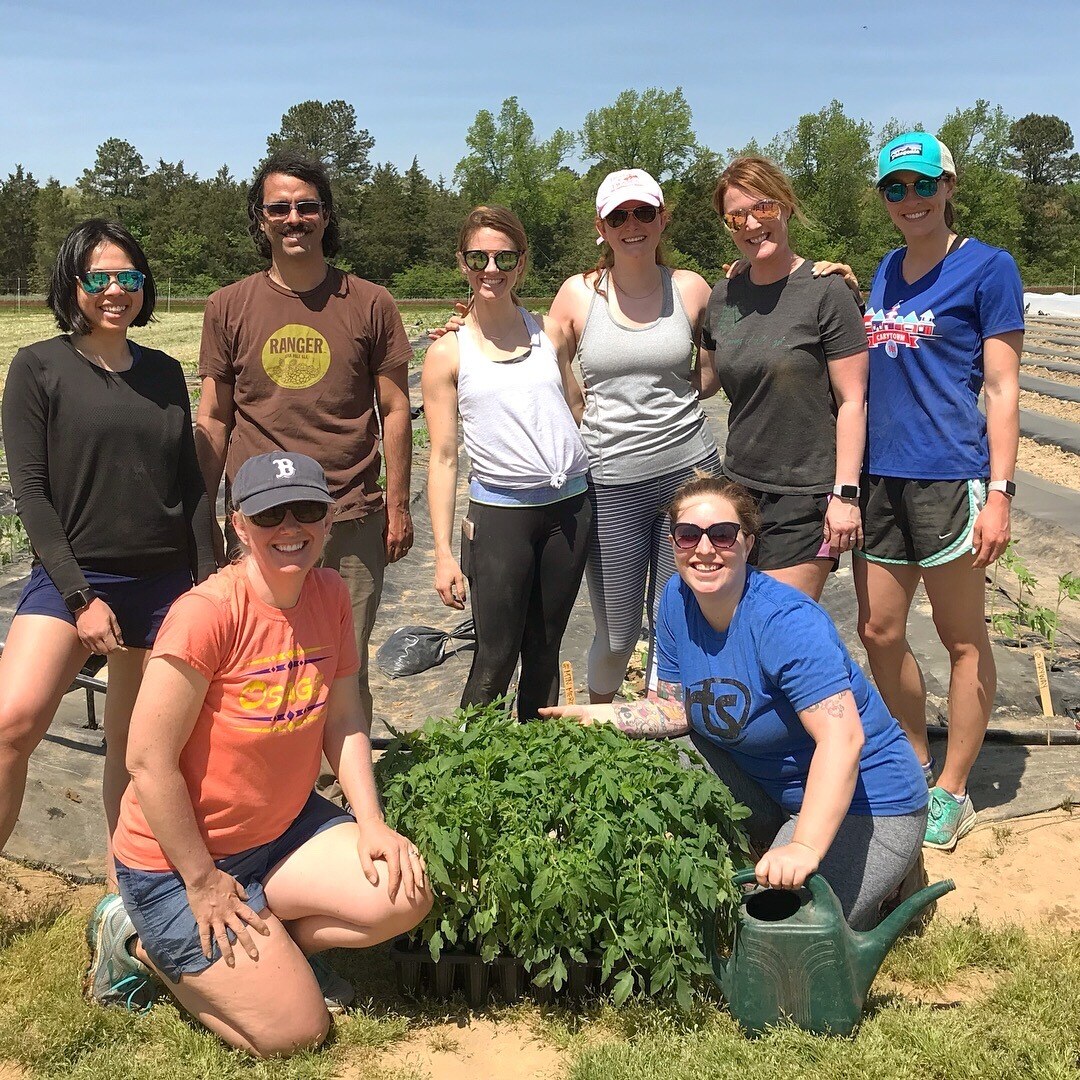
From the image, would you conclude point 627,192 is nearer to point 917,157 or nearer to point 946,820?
point 917,157

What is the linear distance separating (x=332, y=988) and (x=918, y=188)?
274 cm

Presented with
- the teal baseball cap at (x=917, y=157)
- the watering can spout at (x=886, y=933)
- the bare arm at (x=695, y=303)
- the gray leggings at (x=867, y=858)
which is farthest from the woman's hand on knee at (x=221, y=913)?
the teal baseball cap at (x=917, y=157)

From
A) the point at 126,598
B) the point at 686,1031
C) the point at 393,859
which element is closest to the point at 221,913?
the point at 393,859

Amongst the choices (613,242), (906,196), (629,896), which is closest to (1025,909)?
(629,896)

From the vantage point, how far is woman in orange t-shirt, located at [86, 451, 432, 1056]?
99.3 inches

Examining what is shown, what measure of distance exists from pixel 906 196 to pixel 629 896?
214 cm

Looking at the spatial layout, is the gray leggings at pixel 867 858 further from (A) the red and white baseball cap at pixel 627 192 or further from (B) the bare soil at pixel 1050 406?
(B) the bare soil at pixel 1050 406

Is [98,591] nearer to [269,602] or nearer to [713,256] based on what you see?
[269,602]

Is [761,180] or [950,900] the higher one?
[761,180]

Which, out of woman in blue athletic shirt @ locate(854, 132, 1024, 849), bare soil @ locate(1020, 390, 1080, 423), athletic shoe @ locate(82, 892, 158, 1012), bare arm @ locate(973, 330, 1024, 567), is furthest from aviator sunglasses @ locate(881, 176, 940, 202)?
bare soil @ locate(1020, 390, 1080, 423)

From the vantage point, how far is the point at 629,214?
3357 mm

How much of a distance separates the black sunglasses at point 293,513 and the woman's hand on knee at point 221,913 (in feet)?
2.71

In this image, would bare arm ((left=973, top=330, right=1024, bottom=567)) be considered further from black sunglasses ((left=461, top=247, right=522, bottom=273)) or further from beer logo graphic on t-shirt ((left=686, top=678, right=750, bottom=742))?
black sunglasses ((left=461, top=247, right=522, bottom=273))

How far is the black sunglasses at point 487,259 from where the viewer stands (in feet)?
10.8
